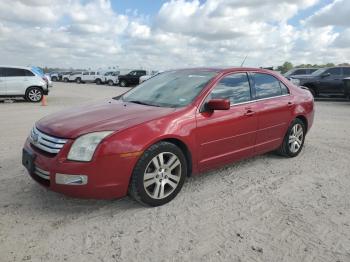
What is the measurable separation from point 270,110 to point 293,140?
0.97m

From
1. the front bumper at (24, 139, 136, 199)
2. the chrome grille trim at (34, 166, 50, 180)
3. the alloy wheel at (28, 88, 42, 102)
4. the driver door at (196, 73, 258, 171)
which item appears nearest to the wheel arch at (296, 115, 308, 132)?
the driver door at (196, 73, 258, 171)

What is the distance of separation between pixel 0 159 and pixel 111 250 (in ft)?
11.3

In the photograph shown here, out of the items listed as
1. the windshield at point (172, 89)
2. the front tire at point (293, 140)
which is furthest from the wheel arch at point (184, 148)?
the front tire at point (293, 140)

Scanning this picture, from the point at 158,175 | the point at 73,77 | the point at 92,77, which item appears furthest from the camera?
the point at 73,77

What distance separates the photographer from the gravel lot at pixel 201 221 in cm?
299

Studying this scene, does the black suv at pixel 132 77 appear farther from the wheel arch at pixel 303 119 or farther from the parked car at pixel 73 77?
the wheel arch at pixel 303 119

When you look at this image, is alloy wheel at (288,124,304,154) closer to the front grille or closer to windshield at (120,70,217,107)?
windshield at (120,70,217,107)

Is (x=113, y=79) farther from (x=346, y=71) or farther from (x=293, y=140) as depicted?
(x=293, y=140)

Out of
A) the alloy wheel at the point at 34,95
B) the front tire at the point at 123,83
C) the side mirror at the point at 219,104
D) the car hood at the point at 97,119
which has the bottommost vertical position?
the front tire at the point at 123,83

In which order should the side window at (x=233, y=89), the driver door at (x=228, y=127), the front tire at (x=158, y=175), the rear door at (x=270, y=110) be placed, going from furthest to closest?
the rear door at (x=270, y=110)
the side window at (x=233, y=89)
the driver door at (x=228, y=127)
the front tire at (x=158, y=175)

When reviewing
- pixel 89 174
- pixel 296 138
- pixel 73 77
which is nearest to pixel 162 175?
pixel 89 174

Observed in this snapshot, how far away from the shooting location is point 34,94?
52.0 ft

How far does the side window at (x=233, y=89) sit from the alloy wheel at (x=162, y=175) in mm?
1001

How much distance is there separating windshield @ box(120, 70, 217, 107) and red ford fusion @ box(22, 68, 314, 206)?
15mm
